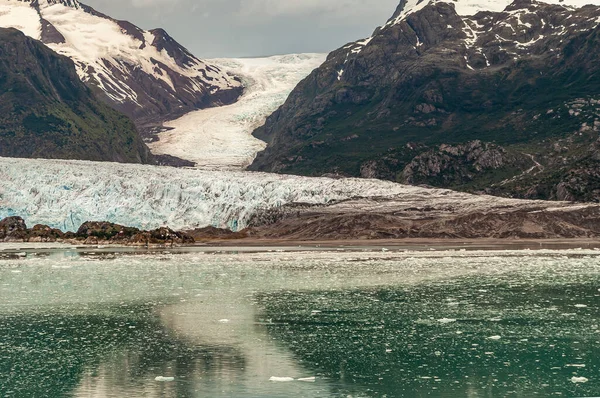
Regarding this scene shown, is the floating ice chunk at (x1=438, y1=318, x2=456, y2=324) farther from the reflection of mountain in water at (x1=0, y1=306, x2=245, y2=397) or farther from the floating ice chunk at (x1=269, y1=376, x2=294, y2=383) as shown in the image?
the floating ice chunk at (x1=269, y1=376, x2=294, y2=383)

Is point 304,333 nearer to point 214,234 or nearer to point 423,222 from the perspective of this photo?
point 214,234

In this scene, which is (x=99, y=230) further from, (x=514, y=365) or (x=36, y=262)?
(x=514, y=365)

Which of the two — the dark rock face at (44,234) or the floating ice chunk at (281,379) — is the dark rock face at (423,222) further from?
the floating ice chunk at (281,379)

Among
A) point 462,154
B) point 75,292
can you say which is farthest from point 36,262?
point 462,154

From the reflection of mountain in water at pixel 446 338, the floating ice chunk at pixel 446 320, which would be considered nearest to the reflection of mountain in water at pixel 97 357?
the reflection of mountain in water at pixel 446 338

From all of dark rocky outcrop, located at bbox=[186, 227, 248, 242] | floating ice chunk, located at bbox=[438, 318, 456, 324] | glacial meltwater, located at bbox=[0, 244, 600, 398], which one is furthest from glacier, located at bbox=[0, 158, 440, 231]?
floating ice chunk, located at bbox=[438, 318, 456, 324]

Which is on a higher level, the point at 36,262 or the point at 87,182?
the point at 87,182
